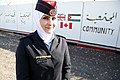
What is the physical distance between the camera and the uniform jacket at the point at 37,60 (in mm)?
1940

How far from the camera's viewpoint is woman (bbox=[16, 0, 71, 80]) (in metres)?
1.94

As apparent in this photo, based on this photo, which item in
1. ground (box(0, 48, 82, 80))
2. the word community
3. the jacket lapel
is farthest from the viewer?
the word community

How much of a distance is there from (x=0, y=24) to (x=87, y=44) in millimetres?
9610

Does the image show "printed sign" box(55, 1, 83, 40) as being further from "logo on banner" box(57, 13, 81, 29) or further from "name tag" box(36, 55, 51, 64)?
"name tag" box(36, 55, 51, 64)

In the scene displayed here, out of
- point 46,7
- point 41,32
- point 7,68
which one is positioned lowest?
point 7,68

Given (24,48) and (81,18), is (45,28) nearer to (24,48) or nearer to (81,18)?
(24,48)

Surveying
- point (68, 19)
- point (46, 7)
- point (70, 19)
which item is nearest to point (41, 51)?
point (46, 7)

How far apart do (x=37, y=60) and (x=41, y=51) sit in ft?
0.33

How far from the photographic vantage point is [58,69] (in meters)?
2.06

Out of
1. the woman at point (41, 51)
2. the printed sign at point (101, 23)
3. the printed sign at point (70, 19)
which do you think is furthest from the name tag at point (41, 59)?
the printed sign at point (70, 19)

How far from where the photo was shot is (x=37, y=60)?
76.6 inches

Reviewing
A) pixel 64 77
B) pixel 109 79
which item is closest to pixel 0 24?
pixel 109 79

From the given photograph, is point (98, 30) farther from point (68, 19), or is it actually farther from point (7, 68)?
point (7, 68)

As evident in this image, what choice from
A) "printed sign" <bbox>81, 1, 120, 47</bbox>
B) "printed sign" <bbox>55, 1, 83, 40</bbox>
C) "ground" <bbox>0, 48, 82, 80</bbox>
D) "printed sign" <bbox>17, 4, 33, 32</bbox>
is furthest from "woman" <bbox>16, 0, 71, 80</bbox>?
"printed sign" <bbox>17, 4, 33, 32</bbox>
